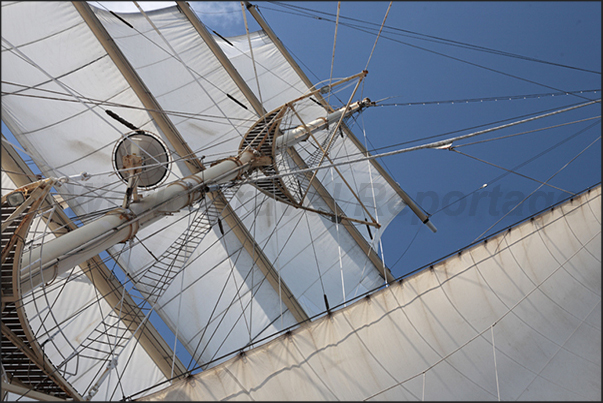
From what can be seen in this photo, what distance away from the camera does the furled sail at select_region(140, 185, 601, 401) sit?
3.96 m

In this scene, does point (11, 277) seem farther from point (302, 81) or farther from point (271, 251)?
point (302, 81)

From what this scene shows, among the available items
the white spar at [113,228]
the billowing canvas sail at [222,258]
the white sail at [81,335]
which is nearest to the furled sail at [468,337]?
the billowing canvas sail at [222,258]

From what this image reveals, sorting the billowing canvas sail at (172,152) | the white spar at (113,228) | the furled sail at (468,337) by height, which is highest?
the billowing canvas sail at (172,152)

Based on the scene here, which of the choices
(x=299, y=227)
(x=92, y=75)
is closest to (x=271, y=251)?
(x=299, y=227)

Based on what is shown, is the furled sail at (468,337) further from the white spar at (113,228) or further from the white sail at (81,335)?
the white sail at (81,335)

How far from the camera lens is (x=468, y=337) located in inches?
178

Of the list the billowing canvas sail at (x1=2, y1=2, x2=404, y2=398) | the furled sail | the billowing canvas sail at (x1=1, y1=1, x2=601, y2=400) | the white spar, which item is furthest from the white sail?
the furled sail

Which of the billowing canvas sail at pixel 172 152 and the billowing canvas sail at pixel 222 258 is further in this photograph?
the billowing canvas sail at pixel 172 152

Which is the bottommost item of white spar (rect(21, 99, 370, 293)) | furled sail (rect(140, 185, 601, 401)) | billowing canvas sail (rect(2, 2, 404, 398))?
furled sail (rect(140, 185, 601, 401))

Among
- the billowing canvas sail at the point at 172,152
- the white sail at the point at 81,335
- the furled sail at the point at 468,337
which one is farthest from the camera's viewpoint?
the billowing canvas sail at the point at 172,152

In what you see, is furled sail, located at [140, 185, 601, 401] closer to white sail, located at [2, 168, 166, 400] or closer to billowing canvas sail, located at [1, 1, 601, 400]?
billowing canvas sail, located at [1, 1, 601, 400]

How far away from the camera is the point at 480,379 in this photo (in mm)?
4102

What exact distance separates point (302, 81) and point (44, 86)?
785 centimetres

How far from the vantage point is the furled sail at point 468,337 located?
396cm
